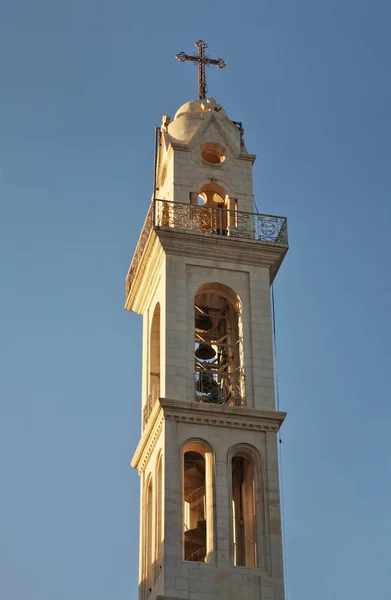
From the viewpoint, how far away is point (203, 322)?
53719mm

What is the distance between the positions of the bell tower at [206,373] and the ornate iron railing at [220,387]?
0.16ft

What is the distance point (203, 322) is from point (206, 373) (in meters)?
3.12

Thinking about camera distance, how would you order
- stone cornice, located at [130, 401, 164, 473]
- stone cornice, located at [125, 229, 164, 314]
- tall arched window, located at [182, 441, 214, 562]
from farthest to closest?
stone cornice, located at [125, 229, 164, 314]
stone cornice, located at [130, 401, 164, 473]
tall arched window, located at [182, 441, 214, 562]

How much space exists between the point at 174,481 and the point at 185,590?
370cm

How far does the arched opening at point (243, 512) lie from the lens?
4756 cm

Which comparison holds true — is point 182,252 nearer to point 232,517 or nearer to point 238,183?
point 238,183

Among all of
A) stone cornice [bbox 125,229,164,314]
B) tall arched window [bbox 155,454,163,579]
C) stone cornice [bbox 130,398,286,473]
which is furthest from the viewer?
stone cornice [bbox 125,229,164,314]

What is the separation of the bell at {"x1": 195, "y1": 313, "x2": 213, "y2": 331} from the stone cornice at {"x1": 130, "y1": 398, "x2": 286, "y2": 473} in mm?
5233

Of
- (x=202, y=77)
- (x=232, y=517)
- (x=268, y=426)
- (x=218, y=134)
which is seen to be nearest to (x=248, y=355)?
(x=268, y=426)

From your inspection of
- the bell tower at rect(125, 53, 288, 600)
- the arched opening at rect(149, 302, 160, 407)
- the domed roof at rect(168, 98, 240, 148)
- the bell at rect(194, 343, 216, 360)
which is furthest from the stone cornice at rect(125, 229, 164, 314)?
the domed roof at rect(168, 98, 240, 148)

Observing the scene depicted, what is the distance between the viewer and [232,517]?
47.4 m

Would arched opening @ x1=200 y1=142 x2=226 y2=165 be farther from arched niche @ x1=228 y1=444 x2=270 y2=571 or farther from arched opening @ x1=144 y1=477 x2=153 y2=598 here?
arched opening @ x1=144 y1=477 x2=153 y2=598

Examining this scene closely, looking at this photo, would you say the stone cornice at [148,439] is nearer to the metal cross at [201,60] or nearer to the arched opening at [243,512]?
the arched opening at [243,512]

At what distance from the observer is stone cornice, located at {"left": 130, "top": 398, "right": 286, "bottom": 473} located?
4834 centimetres
